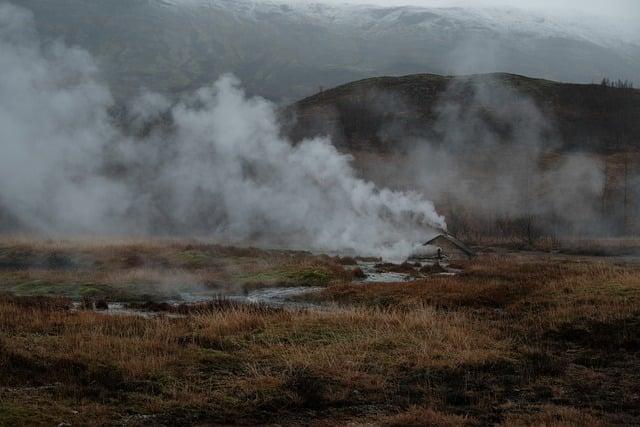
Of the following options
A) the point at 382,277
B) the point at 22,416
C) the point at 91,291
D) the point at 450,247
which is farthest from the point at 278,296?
the point at 450,247

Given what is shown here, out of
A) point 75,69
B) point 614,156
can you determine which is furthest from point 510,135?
point 75,69

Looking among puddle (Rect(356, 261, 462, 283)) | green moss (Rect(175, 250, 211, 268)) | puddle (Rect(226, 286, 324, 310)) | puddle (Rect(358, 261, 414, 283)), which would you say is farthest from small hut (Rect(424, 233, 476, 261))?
puddle (Rect(226, 286, 324, 310))

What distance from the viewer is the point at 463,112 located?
356 feet

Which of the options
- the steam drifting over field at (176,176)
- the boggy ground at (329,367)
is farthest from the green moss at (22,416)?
the steam drifting over field at (176,176)

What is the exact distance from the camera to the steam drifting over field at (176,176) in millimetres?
51000

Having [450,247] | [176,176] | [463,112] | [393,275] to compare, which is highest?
[463,112]

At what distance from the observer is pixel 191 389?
439 inches

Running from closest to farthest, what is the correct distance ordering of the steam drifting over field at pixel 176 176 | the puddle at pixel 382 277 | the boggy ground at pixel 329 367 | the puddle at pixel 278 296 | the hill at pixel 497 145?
the boggy ground at pixel 329 367, the puddle at pixel 278 296, the puddle at pixel 382 277, the steam drifting over field at pixel 176 176, the hill at pixel 497 145

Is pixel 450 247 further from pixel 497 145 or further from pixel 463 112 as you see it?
pixel 463 112

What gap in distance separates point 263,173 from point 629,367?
45.6 metres

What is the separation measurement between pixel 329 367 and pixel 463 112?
101553 millimetres

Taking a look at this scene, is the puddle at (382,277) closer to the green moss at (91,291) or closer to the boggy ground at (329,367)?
the green moss at (91,291)

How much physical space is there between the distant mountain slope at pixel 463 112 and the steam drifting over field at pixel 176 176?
37.0m

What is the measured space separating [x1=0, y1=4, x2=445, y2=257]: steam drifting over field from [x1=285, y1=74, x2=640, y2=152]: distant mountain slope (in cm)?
3698
